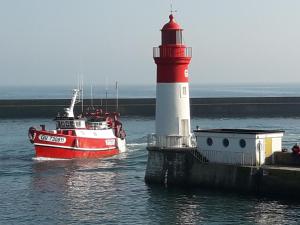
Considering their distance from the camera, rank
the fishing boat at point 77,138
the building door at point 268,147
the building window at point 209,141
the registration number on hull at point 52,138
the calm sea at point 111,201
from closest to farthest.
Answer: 1. the calm sea at point 111,201
2. the building door at point 268,147
3. the building window at point 209,141
4. the registration number on hull at point 52,138
5. the fishing boat at point 77,138

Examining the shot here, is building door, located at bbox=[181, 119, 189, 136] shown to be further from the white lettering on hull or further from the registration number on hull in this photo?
the white lettering on hull

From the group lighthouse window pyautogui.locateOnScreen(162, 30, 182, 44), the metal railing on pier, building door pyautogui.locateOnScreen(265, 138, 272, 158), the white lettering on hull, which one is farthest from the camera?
the white lettering on hull

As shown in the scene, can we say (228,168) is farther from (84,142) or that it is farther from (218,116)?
(218,116)

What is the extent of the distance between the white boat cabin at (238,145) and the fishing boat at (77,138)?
1960 centimetres

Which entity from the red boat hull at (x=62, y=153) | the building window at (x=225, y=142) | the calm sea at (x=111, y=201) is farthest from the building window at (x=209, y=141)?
the red boat hull at (x=62, y=153)

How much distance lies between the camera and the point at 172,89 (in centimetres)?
3659

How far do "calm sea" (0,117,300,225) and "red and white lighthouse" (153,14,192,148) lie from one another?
3.03 m

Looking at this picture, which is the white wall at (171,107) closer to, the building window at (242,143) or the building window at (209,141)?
the building window at (209,141)

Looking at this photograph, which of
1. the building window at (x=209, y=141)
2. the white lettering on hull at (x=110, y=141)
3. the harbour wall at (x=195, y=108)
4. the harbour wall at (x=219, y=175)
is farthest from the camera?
the harbour wall at (x=195, y=108)

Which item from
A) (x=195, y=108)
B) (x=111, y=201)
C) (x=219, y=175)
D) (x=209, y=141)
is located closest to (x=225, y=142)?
(x=209, y=141)

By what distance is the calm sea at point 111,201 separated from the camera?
97.9 ft

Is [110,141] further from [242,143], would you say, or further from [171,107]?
[242,143]

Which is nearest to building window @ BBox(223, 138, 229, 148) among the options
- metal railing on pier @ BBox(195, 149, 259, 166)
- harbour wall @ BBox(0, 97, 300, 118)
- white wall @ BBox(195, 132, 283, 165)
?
white wall @ BBox(195, 132, 283, 165)

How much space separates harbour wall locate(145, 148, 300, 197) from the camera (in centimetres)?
3127
